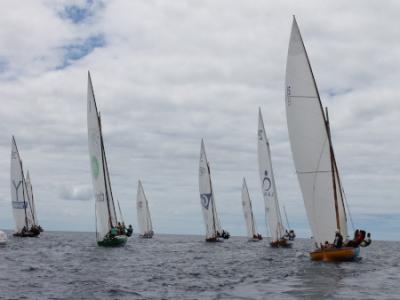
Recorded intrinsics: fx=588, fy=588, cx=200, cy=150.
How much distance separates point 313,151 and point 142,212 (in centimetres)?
7820

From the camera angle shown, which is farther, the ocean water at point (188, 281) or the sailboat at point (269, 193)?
the sailboat at point (269, 193)

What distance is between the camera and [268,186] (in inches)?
2509

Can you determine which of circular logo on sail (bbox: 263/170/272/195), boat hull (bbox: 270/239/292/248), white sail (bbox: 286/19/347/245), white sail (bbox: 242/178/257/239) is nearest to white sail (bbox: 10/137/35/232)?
white sail (bbox: 242/178/257/239)

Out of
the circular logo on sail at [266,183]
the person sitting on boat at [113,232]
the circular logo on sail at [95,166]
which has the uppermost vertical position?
the circular logo on sail at [95,166]

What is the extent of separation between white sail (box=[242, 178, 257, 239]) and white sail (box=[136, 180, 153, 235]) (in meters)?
22.2

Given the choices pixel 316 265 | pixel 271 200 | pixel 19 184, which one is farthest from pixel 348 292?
pixel 19 184

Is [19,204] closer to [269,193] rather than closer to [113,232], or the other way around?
[113,232]

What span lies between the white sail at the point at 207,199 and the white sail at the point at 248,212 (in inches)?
388

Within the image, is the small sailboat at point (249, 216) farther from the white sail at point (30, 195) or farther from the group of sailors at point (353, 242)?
the group of sailors at point (353, 242)

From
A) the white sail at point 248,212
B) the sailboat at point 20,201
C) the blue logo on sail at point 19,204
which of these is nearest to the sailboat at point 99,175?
the sailboat at point 20,201

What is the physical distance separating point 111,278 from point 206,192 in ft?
159

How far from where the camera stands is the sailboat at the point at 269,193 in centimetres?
6103

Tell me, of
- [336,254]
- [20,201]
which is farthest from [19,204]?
[336,254]

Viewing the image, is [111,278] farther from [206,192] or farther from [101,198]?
[206,192]
